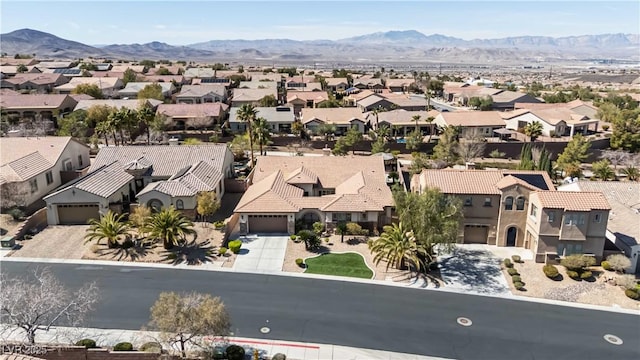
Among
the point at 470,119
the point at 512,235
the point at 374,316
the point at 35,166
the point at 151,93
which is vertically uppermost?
the point at 151,93

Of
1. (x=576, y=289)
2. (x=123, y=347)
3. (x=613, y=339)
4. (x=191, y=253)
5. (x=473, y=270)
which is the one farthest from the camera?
(x=191, y=253)

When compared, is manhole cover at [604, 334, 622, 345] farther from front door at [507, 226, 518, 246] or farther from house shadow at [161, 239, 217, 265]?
house shadow at [161, 239, 217, 265]

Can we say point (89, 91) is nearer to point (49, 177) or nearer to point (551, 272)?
point (49, 177)

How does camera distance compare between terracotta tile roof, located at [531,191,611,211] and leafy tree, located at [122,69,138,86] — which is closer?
terracotta tile roof, located at [531,191,611,211]

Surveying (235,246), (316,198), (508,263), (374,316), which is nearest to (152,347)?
(374,316)

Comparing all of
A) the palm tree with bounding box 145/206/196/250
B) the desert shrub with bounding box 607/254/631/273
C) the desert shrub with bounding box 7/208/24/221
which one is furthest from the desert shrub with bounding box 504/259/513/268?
the desert shrub with bounding box 7/208/24/221

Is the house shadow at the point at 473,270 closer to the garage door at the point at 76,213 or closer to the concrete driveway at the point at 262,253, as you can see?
the concrete driveway at the point at 262,253

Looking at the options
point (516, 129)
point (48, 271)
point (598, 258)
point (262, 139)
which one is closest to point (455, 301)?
point (598, 258)
